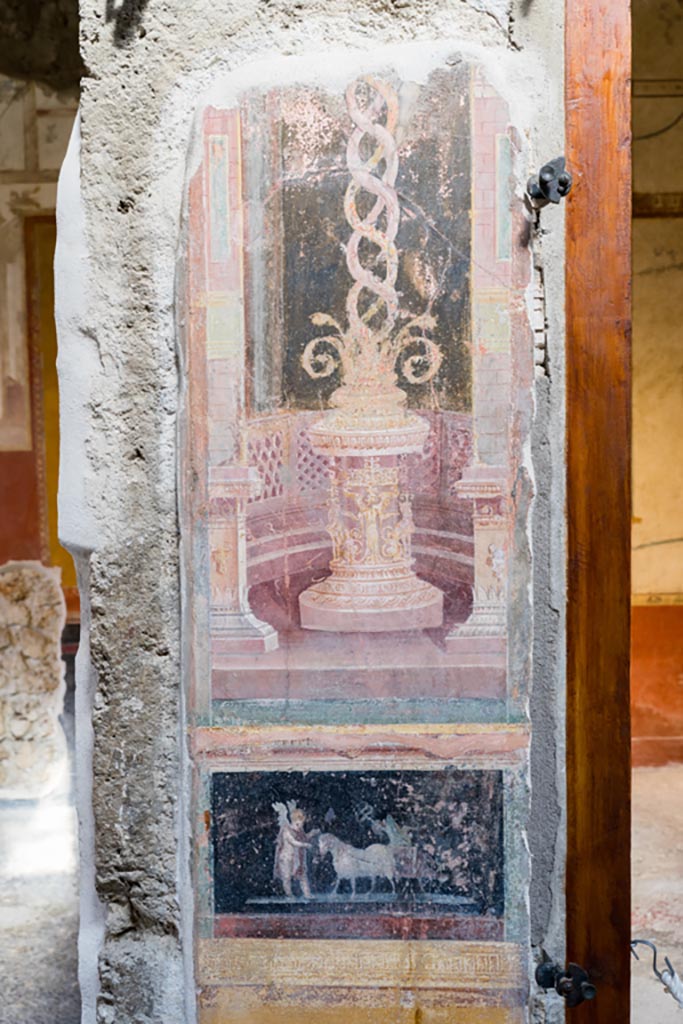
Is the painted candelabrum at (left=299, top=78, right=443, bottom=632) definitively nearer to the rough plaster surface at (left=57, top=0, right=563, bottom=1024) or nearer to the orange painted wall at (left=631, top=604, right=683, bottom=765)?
the rough plaster surface at (left=57, top=0, right=563, bottom=1024)

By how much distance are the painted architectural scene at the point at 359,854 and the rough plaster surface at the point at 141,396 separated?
0.30ft

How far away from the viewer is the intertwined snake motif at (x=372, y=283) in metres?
1.86

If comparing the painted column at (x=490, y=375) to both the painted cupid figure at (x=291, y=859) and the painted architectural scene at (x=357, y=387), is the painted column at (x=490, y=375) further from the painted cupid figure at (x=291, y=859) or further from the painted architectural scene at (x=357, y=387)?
the painted cupid figure at (x=291, y=859)

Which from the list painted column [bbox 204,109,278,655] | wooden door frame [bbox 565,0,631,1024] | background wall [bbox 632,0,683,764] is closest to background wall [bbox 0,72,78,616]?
background wall [bbox 632,0,683,764]

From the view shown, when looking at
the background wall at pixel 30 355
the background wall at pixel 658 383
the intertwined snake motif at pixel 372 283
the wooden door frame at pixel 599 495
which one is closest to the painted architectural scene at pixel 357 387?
the intertwined snake motif at pixel 372 283

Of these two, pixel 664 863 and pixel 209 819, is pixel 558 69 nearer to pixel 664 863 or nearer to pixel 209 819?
pixel 209 819

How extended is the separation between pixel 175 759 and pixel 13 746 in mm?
2423

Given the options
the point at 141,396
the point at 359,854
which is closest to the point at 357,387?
the point at 141,396

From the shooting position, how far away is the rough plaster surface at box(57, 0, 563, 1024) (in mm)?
1892

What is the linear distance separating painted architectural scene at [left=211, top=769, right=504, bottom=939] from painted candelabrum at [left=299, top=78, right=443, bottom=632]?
0.98 ft

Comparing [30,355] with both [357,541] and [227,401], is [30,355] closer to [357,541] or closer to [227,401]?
[227,401]

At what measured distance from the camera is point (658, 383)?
175 inches

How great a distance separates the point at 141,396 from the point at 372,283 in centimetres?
45

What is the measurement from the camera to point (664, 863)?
11.2ft
